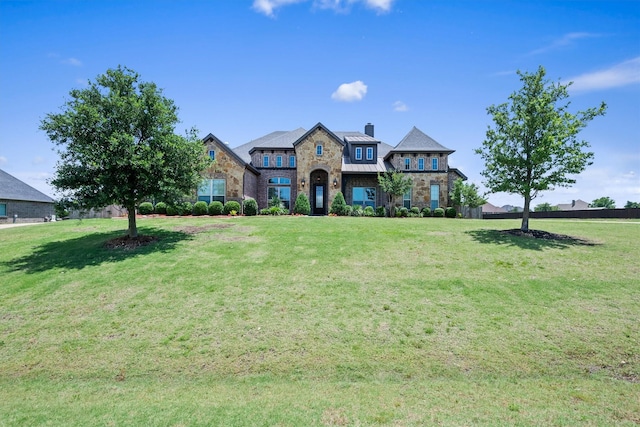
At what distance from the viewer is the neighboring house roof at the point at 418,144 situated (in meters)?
33.2

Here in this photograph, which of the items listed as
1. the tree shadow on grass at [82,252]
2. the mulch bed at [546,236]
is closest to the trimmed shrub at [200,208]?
the tree shadow on grass at [82,252]

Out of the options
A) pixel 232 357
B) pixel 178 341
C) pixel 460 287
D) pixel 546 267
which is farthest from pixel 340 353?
pixel 546 267

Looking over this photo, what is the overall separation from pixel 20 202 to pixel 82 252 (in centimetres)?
2915

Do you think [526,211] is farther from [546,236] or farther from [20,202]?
[20,202]

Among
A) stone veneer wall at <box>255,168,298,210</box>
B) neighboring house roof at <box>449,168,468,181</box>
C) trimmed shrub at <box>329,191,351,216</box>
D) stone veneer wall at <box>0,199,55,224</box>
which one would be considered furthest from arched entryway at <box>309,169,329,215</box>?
stone veneer wall at <box>0,199,55,224</box>

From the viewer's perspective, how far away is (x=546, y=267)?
11.2 meters

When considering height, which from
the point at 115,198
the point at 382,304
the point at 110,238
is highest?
the point at 115,198

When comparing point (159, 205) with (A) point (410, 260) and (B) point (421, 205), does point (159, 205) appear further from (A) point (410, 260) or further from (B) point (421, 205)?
(B) point (421, 205)

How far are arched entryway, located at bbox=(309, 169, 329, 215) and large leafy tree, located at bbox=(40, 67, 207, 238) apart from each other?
1864 centimetres

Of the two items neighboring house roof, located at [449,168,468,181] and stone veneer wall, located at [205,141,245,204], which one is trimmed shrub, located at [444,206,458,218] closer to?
neighboring house roof, located at [449,168,468,181]

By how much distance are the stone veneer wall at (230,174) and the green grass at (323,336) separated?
1507 cm

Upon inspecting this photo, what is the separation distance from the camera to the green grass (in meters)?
5.31

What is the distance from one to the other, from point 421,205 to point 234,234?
72.3 feet

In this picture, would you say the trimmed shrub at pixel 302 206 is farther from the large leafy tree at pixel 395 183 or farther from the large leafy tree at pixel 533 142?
the large leafy tree at pixel 533 142
